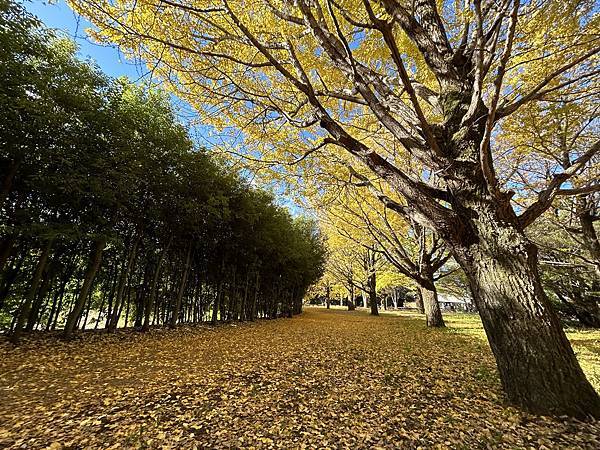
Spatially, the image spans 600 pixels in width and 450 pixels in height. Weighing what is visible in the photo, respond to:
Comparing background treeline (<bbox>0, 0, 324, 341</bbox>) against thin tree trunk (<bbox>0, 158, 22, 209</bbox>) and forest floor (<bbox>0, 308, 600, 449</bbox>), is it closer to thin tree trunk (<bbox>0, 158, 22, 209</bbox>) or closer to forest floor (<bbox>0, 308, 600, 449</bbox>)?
thin tree trunk (<bbox>0, 158, 22, 209</bbox>)

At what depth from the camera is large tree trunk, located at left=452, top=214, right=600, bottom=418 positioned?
2.24m

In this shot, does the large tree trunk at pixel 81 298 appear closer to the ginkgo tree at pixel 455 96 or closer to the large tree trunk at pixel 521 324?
the ginkgo tree at pixel 455 96

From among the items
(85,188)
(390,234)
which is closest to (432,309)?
(390,234)

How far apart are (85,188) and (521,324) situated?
696cm

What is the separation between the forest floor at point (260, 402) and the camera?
6.79ft

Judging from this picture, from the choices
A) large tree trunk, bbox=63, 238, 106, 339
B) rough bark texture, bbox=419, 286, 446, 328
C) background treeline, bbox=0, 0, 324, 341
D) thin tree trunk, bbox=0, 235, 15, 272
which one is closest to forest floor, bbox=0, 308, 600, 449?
large tree trunk, bbox=63, 238, 106, 339

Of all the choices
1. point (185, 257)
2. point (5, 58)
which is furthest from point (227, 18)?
point (185, 257)

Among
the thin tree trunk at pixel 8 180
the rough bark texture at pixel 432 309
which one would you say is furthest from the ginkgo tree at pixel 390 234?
the thin tree trunk at pixel 8 180

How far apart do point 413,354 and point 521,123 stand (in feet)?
15.2

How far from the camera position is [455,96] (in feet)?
9.79

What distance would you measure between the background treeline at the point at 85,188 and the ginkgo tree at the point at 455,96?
112 inches

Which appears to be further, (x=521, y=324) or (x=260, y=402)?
(x=260, y=402)

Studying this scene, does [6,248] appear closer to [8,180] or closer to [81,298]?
[8,180]

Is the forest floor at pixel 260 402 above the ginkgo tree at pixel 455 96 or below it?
below
